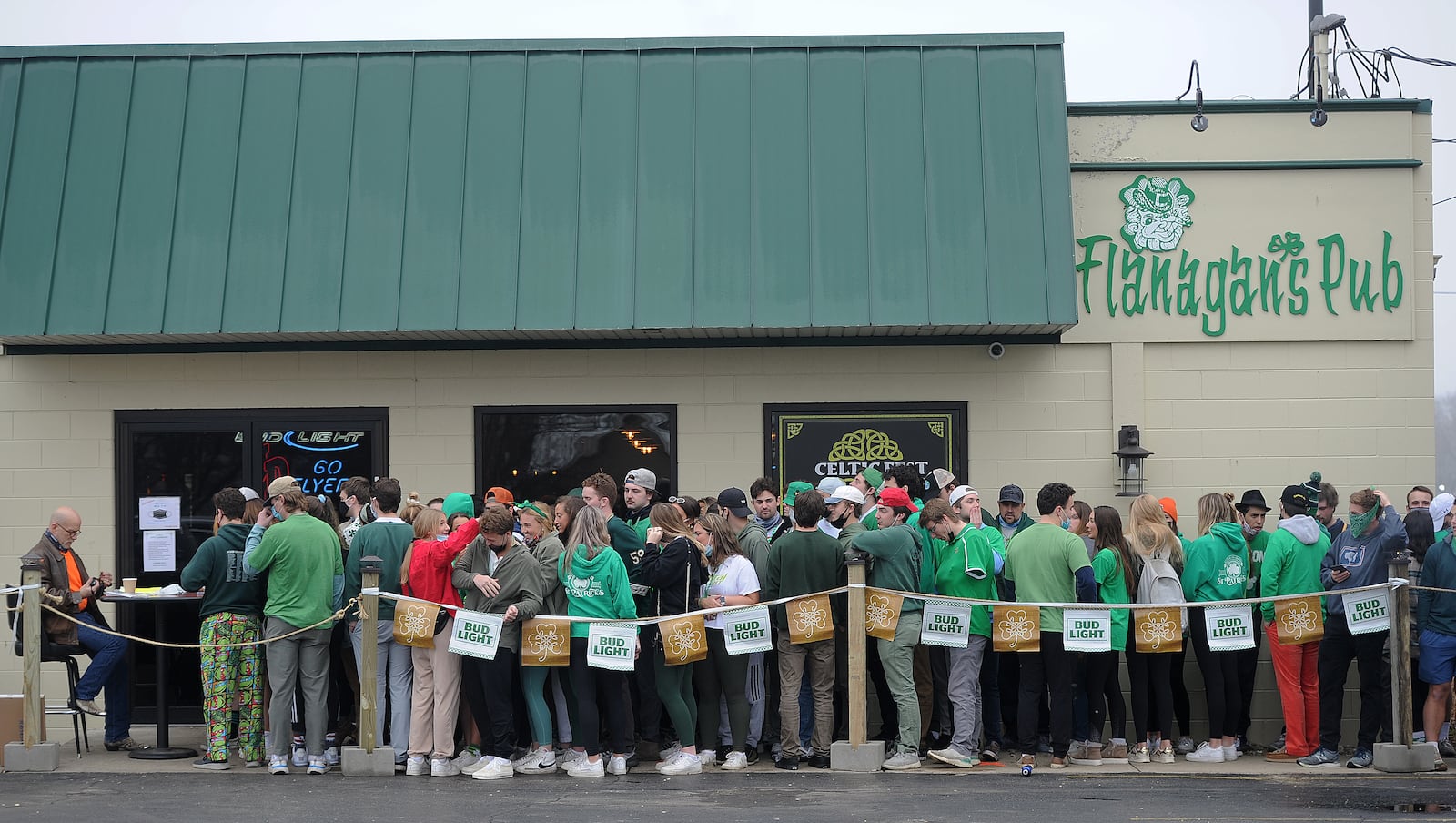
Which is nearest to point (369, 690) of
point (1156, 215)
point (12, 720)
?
point (12, 720)

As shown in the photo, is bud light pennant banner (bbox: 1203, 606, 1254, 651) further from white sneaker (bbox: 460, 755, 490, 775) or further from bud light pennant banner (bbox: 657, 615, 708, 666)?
white sneaker (bbox: 460, 755, 490, 775)

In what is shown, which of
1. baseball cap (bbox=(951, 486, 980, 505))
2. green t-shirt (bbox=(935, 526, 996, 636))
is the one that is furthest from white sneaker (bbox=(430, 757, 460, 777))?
baseball cap (bbox=(951, 486, 980, 505))

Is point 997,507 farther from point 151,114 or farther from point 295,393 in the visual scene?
point 151,114

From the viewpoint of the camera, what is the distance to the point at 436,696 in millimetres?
9773

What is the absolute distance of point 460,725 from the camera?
34.6 feet

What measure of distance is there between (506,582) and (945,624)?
10.3 feet

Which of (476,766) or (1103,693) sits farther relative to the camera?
(1103,693)

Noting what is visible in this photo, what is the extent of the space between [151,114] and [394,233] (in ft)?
8.10

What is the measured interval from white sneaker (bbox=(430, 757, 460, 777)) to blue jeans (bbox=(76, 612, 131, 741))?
279 cm

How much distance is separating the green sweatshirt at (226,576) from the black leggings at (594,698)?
2.46m

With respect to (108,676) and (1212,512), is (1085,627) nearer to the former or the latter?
(1212,512)

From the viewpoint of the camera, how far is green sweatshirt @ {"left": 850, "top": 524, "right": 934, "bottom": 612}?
9844mm

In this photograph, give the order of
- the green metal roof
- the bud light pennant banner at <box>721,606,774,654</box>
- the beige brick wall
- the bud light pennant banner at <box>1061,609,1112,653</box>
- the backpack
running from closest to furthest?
the bud light pennant banner at <box>721,606,774,654</box>, the bud light pennant banner at <box>1061,609,1112,653</box>, the backpack, the green metal roof, the beige brick wall

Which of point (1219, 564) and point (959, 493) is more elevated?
point (959, 493)
